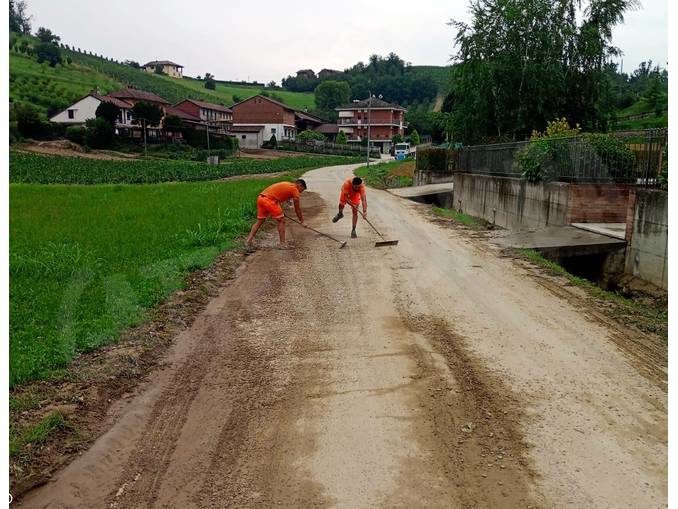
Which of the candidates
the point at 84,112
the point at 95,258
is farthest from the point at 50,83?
the point at 95,258

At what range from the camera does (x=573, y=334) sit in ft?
21.3

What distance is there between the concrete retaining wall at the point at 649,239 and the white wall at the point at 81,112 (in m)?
62.7

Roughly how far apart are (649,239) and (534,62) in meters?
17.9

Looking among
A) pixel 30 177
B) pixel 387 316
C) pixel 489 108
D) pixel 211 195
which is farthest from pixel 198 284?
pixel 30 177

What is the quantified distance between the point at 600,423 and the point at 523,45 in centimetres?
2376

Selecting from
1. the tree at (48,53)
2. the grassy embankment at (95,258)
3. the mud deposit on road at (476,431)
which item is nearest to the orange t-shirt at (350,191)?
the grassy embankment at (95,258)

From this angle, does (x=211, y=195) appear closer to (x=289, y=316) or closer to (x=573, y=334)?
(x=289, y=316)

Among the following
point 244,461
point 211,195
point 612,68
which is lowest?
point 244,461

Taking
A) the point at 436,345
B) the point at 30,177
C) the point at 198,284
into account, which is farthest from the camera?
the point at 30,177

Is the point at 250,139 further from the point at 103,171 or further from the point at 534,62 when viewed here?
the point at 534,62

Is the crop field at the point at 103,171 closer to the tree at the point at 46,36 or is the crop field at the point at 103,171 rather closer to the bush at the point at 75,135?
the bush at the point at 75,135

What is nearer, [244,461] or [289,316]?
[244,461]

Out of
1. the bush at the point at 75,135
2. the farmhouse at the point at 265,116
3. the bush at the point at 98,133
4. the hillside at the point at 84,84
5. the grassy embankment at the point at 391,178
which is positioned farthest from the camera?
the farmhouse at the point at 265,116

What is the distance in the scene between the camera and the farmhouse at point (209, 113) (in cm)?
7862
